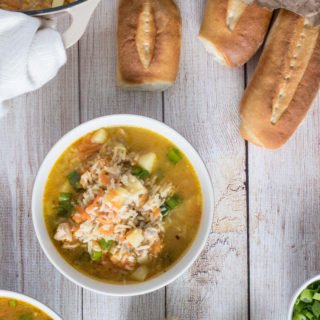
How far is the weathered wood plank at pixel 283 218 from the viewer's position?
2666 millimetres

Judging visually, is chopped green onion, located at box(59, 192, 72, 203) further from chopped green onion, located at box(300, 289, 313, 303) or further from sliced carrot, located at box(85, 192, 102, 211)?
Result: chopped green onion, located at box(300, 289, 313, 303)

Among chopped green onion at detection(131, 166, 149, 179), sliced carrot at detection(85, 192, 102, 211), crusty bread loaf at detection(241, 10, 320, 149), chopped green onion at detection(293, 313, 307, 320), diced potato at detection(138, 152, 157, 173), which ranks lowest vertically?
chopped green onion at detection(293, 313, 307, 320)

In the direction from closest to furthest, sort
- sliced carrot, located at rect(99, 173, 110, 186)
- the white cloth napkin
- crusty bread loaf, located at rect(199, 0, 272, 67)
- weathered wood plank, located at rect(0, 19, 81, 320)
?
the white cloth napkin, sliced carrot, located at rect(99, 173, 110, 186), crusty bread loaf, located at rect(199, 0, 272, 67), weathered wood plank, located at rect(0, 19, 81, 320)

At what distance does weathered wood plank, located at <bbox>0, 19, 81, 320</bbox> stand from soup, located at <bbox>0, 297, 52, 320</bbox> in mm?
147

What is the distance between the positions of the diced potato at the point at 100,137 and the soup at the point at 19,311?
715 mm

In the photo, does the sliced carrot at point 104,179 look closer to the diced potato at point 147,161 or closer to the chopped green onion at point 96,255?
the diced potato at point 147,161

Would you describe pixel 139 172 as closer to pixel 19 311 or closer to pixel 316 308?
pixel 19 311

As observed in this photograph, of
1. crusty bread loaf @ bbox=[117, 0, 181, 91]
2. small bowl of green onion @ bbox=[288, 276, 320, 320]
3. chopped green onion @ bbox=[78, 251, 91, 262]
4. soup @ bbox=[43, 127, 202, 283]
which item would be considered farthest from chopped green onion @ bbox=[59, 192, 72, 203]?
small bowl of green onion @ bbox=[288, 276, 320, 320]

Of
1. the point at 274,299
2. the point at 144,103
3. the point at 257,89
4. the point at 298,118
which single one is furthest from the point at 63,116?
the point at 274,299

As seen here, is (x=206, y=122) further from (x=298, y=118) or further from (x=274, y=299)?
(x=274, y=299)

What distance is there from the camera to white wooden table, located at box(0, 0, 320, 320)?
8.60 feet

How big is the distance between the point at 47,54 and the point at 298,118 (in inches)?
40.8

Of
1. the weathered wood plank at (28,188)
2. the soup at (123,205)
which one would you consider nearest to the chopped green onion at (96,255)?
the soup at (123,205)

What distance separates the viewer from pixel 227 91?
→ 8.71 ft
